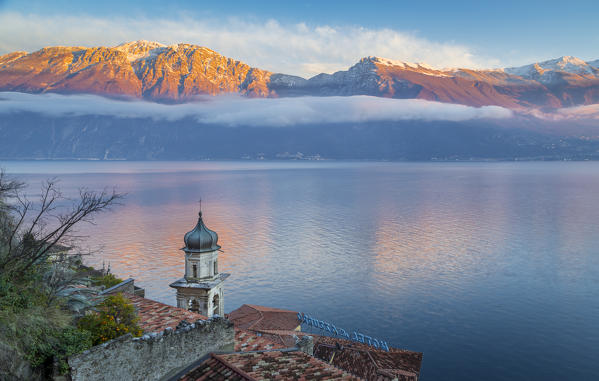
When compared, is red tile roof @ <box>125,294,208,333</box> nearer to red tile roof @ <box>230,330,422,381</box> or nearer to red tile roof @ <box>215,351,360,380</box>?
red tile roof @ <box>215,351,360,380</box>

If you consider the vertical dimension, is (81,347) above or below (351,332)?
above

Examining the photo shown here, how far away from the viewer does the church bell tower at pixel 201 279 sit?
3008 cm

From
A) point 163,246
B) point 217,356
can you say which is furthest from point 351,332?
point 163,246

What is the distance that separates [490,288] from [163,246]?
6315 centimetres

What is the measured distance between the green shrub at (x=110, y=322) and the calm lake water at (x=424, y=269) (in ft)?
101

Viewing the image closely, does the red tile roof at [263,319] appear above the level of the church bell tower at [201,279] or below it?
below

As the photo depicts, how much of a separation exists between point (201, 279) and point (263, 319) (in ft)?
54.2

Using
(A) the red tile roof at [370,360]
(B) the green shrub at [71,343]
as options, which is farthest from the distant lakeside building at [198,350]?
(B) the green shrub at [71,343]

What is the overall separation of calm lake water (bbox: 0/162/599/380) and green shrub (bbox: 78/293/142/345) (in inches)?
1208

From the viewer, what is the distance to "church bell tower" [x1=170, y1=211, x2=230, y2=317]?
3008 centimetres

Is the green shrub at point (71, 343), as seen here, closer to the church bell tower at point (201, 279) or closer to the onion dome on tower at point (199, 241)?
the church bell tower at point (201, 279)

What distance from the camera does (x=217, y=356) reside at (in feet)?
60.1

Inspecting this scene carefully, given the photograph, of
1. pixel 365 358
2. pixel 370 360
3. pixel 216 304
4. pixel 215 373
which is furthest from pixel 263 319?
pixel 215 373

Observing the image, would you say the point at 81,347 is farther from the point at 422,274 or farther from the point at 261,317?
the point at 422,274
